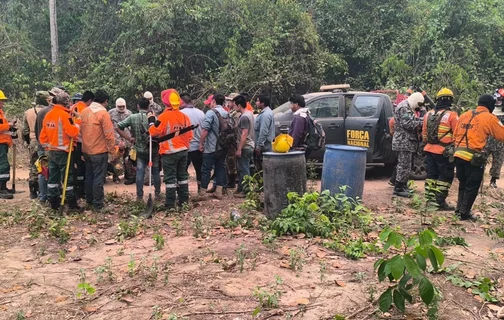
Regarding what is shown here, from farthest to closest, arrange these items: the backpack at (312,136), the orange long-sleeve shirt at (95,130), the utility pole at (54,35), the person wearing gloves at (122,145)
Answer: the utility pole at (54,35) < the person wearing gloves at (122,145) < the backpack at (312,136) < the orange long-sleeve shirt at (95,130)

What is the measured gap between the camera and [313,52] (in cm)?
1426

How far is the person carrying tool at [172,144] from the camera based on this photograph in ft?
22.5

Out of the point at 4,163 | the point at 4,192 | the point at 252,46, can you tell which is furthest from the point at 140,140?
the point at 252,46

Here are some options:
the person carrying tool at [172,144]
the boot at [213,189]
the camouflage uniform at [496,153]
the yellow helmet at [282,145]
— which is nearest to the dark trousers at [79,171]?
the person carrying tool at [172,144]

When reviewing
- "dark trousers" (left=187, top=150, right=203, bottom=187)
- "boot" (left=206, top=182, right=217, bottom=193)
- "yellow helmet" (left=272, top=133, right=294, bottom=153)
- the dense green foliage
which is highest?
the dense green foliage

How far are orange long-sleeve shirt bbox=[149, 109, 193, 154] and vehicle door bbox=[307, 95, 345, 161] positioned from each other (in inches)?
138

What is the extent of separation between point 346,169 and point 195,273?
2.87m

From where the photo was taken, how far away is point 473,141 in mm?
6484

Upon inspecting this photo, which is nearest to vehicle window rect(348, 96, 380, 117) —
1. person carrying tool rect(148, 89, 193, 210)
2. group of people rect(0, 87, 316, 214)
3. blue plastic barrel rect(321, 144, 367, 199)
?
group of people rect(0, 87, 316, 214)

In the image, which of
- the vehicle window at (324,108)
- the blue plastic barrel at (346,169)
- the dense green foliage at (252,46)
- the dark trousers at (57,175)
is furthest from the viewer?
the dense green foliage at (252,46)

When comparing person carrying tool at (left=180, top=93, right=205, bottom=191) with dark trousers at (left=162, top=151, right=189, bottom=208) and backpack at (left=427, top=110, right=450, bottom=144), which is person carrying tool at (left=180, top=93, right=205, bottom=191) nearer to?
dark trousers at (left=162, top=151, right=189, bottom=208)

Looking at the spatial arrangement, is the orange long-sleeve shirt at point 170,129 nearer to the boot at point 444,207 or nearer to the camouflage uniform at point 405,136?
the camouflage uniform at point 405,136

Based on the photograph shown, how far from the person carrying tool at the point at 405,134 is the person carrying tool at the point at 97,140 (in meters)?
4.79

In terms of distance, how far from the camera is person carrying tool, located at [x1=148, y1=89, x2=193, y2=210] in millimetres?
6859
